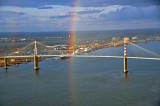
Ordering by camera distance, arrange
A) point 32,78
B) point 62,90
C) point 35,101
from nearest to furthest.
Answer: point 35,101, point 62,90, point 32,78

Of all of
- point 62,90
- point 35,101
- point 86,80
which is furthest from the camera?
point 86,80

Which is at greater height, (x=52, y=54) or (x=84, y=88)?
(x=52, y=54)

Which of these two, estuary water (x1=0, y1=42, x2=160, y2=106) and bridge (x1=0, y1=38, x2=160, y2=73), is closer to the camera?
estuary water (x1=0, y1=42, x2=160, y2=106)

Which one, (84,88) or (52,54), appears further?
(52,54)

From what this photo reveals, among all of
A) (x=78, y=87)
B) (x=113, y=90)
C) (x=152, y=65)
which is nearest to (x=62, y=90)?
(x=78, y=87)

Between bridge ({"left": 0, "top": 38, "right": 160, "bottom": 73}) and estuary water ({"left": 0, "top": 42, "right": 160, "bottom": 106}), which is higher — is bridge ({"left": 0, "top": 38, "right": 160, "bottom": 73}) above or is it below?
above

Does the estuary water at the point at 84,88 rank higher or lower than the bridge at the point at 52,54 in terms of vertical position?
lower

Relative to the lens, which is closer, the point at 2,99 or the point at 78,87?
the point at 2,99

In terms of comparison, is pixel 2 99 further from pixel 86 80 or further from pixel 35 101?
pixel 86 80
